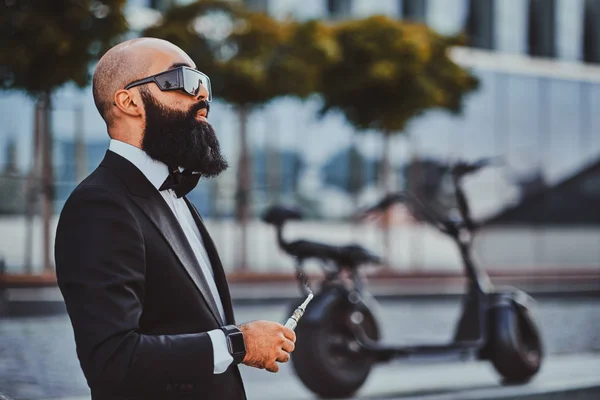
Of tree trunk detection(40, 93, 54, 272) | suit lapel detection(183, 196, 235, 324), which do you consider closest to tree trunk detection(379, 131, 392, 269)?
tree trunk detection(40, 93, 54, 272)

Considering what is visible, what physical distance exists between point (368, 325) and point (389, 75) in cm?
1355

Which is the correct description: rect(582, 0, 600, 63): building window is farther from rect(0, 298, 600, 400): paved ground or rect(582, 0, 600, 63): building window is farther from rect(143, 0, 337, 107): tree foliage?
rect(0, 298, 600, 400): paved ground

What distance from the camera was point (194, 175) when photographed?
238cm

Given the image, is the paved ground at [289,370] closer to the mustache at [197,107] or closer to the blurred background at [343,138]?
the blurred background at [343,138]

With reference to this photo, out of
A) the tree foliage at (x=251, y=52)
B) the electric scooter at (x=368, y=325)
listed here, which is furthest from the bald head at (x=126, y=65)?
the tree foliage at (x=251, y=52)

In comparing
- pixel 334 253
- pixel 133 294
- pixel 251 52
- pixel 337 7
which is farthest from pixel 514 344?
pixel 337 7

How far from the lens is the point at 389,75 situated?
1978 centimetres

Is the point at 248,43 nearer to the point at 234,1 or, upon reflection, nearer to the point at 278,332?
the point at 234,1

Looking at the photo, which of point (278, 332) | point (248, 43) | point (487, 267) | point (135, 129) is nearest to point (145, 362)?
point (278, 332)

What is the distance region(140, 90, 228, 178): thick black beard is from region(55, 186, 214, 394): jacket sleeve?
0.52 ft

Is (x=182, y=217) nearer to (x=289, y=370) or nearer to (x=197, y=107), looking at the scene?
(x=197, y=107)

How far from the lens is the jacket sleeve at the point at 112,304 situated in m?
2.09

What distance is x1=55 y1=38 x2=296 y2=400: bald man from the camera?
83.3 inches

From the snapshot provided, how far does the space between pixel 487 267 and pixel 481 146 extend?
19.2ft
